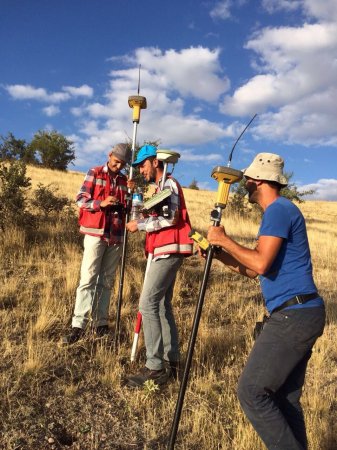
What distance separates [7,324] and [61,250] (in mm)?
3482

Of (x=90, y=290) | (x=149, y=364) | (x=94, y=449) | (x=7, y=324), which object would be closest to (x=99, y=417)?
(x=94, y=449)

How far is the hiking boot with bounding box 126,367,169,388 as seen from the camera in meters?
4.05

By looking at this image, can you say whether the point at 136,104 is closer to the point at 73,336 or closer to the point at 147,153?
the point at 147,153

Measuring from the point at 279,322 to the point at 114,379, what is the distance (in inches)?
85.6

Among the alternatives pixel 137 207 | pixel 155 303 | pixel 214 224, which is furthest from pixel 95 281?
pixel 214 224

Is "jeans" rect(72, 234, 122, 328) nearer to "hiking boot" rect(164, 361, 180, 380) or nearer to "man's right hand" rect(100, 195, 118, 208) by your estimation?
"man's right hand" rect(100, 195, 118, 208)

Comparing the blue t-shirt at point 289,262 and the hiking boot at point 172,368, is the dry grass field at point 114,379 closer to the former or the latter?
the hiking boot at point 172,368

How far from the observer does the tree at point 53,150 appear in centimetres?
4064

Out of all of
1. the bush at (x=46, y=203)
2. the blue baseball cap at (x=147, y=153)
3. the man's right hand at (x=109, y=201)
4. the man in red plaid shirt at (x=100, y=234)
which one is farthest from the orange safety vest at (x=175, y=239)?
the bush at (x=46, y=203)

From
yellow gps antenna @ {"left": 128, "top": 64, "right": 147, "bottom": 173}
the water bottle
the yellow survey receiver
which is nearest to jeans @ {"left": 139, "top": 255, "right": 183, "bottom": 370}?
the water bottle

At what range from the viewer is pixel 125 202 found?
17.6 ft

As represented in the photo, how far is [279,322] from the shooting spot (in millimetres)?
A: 2568

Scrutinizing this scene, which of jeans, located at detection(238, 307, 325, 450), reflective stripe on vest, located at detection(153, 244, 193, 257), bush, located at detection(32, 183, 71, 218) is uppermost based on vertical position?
bush, located at detection(32, 183, 71, 218)

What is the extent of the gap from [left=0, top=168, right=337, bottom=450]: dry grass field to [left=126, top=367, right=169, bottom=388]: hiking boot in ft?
0.29
